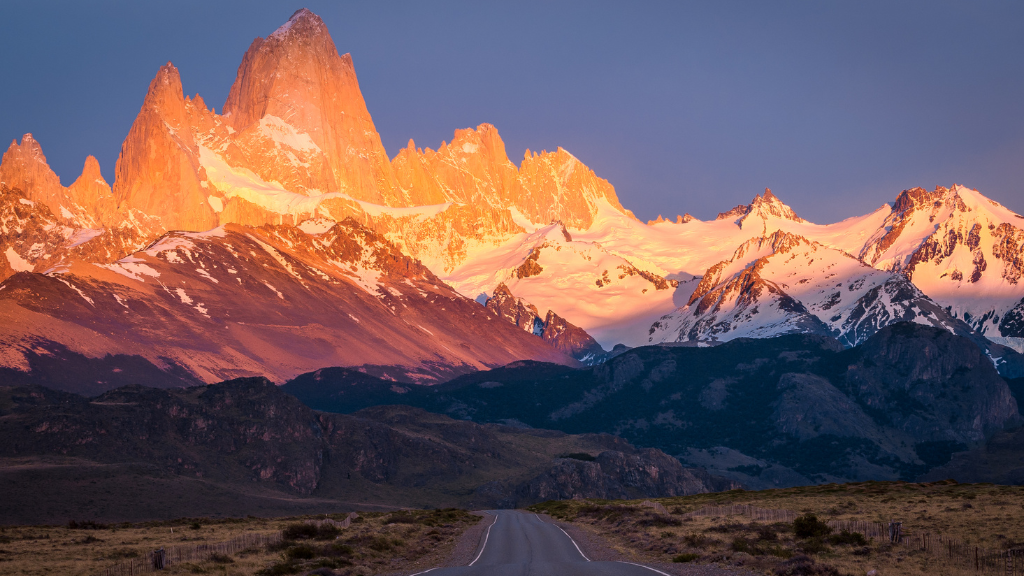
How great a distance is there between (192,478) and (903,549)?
15800 centimetres

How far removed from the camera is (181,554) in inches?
2491

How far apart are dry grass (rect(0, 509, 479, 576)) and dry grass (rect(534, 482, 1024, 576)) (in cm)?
1493

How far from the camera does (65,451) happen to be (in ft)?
603

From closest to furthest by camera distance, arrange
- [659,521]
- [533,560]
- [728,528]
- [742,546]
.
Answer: [742,546]
[533,560]
[728,528]
[659,521]

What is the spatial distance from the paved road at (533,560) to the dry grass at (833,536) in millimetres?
4421

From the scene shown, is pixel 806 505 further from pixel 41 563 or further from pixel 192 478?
pixel 192 478

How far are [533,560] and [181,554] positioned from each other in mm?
23651

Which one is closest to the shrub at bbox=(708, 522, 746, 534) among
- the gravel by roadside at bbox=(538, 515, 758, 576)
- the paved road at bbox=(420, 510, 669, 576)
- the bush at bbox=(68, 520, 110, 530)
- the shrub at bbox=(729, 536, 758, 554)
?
the gravel by roadside at bbox=(538, 515, 758, 576)

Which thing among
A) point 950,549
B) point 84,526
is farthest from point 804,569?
point 84,526

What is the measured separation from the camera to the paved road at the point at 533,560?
49.2m

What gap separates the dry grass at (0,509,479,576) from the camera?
56.1m

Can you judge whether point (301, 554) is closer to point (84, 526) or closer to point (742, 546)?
point (742, 546)

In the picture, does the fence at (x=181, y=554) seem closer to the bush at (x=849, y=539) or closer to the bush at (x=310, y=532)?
the bush at (x=310, y=532)

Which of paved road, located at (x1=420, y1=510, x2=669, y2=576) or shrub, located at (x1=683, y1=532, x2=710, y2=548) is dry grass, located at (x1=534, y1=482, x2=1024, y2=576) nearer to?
shrub, located at (x1=683, y1=532, x2=710, y2=548)
